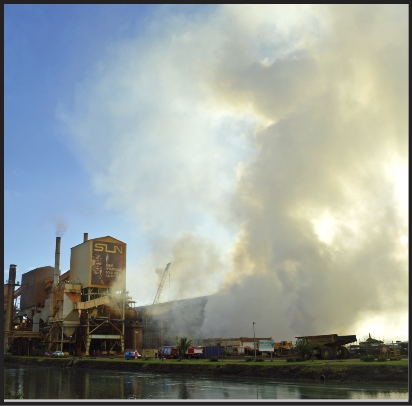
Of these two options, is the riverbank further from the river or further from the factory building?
the factory building

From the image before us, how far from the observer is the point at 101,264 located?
111 m

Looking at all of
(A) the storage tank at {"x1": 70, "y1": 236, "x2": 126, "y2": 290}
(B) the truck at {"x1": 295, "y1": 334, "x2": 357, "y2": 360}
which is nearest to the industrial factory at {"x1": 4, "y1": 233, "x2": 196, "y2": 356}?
(A) the storage tank at {"x1": 70, "y1": 236, "x2": 126, "y2": 290}

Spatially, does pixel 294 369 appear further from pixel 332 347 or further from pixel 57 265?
pixel 57 265

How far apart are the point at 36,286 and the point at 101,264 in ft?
144

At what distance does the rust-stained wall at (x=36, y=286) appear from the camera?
141 m

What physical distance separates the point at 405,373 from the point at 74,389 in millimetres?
31690

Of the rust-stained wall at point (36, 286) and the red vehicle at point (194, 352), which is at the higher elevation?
the rust-stained wall at point (36, 286)

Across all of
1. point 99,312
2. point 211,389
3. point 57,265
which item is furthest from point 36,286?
point 211,389

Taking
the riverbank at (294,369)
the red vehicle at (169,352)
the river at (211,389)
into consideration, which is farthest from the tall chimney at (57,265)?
the river at (211,389)

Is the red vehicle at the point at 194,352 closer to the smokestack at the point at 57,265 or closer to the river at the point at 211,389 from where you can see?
the river at the point at 211,389

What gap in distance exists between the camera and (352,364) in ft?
142

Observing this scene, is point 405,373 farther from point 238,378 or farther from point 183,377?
point 183,377

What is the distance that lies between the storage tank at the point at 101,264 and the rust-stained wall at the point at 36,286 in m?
32.0

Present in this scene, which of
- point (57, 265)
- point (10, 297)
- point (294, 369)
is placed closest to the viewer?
point (294, 369)
